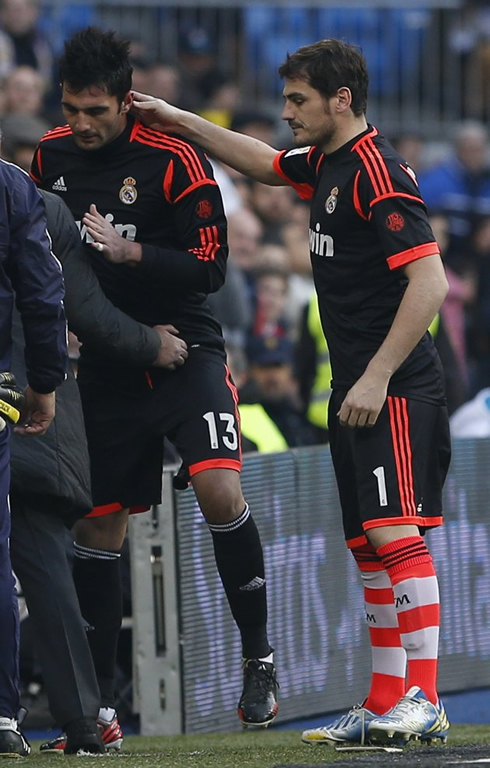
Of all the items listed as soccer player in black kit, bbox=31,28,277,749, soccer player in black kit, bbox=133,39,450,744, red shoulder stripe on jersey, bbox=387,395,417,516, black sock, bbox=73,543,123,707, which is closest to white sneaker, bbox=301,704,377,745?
soccer player in black kit, bbox=133,39,450,744

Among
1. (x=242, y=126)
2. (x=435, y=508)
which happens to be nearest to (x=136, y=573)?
(x=435, y=508)

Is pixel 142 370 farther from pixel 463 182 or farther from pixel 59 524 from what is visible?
pixel 463 182

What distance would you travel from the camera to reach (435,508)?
5523 millimetres

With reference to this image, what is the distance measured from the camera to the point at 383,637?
5742 millimetres

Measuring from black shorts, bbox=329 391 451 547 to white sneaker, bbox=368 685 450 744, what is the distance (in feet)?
1.87

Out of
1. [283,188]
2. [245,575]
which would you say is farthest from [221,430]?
[283,188]

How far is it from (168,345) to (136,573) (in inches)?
69.7

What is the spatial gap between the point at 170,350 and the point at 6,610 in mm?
1222

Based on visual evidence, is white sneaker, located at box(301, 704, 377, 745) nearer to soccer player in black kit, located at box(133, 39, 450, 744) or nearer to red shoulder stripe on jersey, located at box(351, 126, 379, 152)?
soccer player in black kit, located at box(133, 39, 450, 744)

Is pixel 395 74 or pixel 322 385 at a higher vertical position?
pixel 395 74

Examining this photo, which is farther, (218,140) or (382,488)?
(218,140)

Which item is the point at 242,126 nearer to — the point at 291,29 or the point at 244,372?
the point at 291,29

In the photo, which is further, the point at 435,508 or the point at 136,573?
the point at 136,573

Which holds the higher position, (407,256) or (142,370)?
(407,256)
